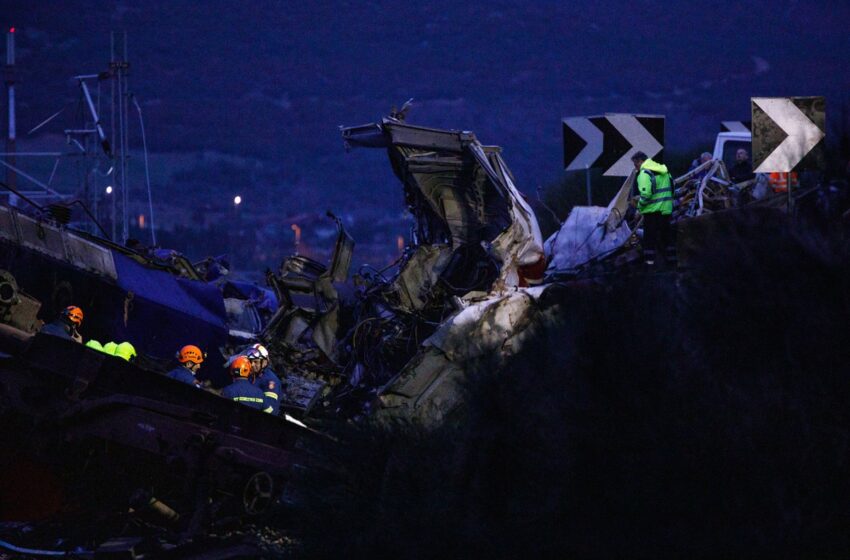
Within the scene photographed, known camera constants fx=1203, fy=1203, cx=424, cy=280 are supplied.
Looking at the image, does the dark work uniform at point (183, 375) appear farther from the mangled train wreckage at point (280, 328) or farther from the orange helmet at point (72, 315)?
the orange helmet at point (72, 315)

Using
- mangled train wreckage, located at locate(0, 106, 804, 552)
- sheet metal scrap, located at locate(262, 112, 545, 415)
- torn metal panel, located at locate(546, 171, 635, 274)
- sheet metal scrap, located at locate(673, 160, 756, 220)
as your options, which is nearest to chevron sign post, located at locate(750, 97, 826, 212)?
mangled train wreckage, located at locate(0, 106, 804, 552)

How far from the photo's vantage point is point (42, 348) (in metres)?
10.4

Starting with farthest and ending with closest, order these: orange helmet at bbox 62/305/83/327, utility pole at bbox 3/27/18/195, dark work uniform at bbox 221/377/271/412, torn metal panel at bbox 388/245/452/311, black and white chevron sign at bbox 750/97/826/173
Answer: utility pole at bbox 3/27/18/195, torn metal panel at bbox 388/245/452/311, orange helmet at bbox 62/305/83/327, dark work uniform at bbox 221/377/271/412, black and white chevron sign at bbox 750/97/826/173

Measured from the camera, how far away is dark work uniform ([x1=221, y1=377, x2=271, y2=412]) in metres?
11.8

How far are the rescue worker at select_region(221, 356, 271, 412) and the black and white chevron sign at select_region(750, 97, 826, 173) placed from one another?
5.22 metres

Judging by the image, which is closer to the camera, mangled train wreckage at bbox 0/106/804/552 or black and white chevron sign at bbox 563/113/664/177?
mangled train wreckage at bbox 0/106/804/552

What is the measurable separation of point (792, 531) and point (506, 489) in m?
1.41

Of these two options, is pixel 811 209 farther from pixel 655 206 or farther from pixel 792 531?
pixel 655 206

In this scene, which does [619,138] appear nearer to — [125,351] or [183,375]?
[183,375]

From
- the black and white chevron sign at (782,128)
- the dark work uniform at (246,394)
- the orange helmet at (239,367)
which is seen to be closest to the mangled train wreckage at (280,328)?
the dark work uniform at (246,394)

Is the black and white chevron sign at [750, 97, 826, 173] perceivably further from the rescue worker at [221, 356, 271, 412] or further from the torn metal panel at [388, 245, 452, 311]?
the torn metal panel at [388, 245, 452, 311]

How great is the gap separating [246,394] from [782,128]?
18.4 feet

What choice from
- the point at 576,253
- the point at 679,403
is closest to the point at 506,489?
the point at 679,403

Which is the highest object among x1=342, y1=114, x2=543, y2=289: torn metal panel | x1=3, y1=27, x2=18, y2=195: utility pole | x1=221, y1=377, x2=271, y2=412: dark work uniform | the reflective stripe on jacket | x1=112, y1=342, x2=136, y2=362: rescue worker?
x1=3, y1=27, x2=18, y2=195: utility pole
